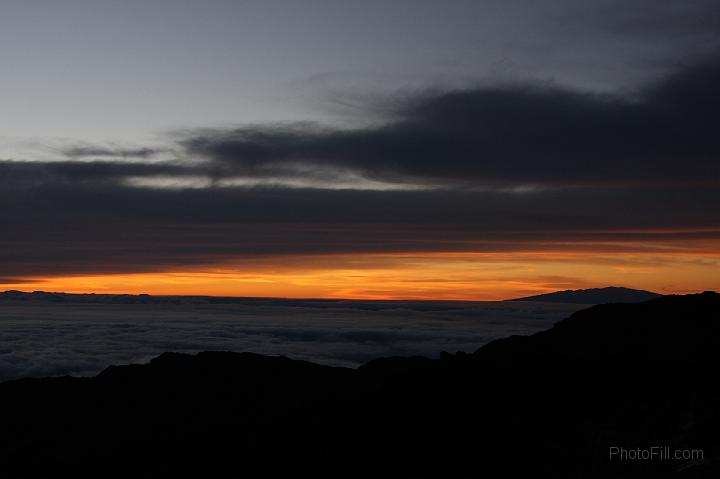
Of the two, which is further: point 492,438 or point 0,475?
point 0,475

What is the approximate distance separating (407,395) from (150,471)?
3129cm

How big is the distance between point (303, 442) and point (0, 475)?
44177 millimetres

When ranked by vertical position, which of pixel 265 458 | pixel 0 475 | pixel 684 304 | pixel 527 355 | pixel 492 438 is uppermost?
pixel 684 304

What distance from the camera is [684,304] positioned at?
75562 mm

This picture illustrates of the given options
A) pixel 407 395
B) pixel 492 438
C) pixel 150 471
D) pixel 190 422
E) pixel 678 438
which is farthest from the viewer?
pixel 190 422

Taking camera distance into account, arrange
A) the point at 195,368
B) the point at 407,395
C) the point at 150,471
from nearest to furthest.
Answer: the point at 407,395
the point at 150,471
the point at 195,368

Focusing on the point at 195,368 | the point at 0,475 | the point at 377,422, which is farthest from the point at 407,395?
the point at 195,368

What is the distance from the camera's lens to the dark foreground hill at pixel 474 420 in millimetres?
53844

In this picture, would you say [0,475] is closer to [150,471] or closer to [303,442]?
[150,471]

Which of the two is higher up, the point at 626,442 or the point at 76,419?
the point at 626,442

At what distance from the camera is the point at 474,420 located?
238ft

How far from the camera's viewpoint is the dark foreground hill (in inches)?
2120

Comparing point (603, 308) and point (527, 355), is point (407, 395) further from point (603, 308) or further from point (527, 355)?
point (603, 308)

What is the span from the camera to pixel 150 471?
88938 mm
